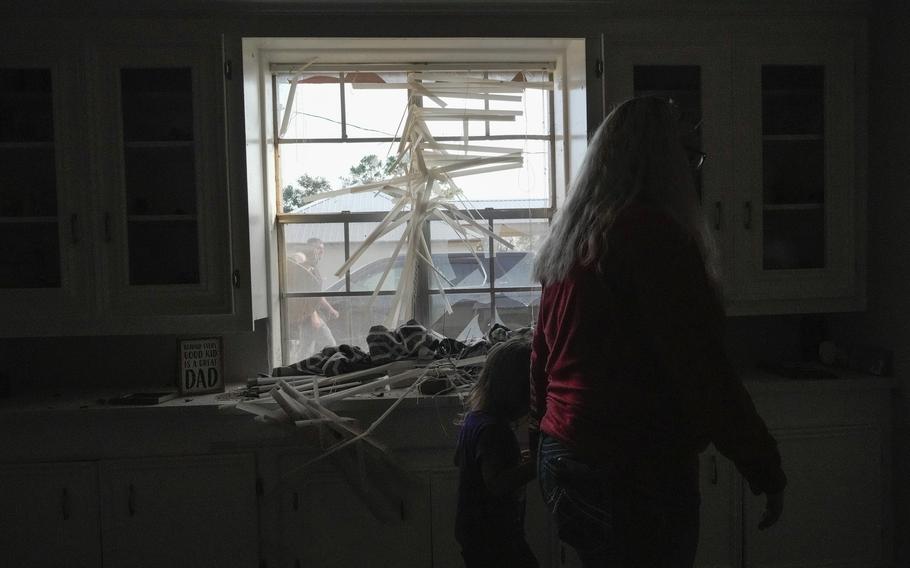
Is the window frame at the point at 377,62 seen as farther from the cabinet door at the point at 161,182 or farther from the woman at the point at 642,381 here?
the woman at the point at 642,381

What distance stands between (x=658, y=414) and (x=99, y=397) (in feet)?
6.57

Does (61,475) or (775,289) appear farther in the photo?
(775,289)

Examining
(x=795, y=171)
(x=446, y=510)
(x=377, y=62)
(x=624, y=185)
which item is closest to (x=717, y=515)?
(x=446, y=510)

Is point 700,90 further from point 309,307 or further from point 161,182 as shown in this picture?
point 161,182

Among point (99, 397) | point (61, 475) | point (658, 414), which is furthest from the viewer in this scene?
point (99, 397)

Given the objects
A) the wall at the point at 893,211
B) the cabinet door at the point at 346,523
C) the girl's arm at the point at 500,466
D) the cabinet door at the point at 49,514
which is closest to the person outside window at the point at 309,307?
the cabinet door at the point at 346,523

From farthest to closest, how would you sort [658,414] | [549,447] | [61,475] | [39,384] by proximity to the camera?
[39,384], [61,475], [549,447], [658,414]

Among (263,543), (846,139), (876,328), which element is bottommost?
(263,543)

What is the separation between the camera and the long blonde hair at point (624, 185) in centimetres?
119

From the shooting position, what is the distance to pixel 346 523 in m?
2.14

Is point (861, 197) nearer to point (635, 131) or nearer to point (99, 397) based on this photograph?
point (635, 131)

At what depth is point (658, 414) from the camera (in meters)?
1.13

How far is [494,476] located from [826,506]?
1566mm

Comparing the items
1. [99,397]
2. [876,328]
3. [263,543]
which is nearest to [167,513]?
[263,543]
